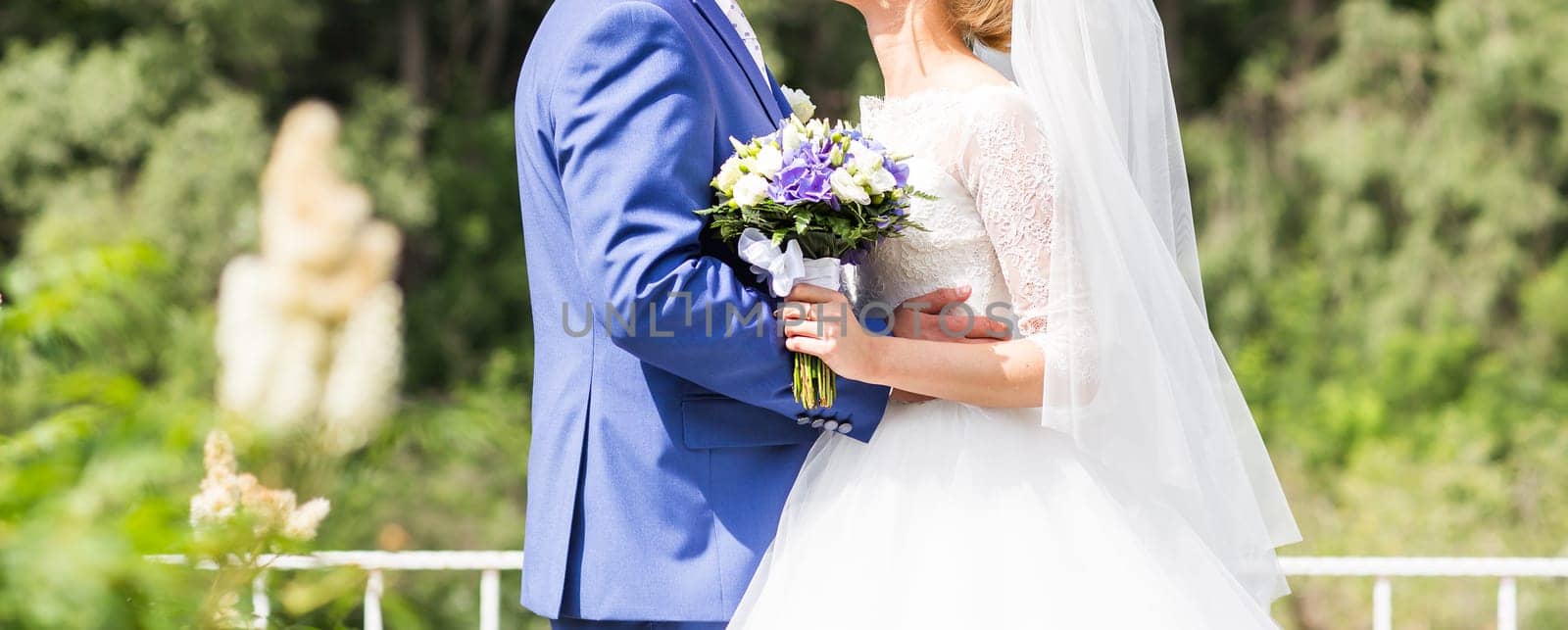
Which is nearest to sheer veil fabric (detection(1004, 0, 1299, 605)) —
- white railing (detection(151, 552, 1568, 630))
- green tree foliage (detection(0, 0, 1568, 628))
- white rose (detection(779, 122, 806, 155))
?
white rose (detection(779, 122, 806, 155))

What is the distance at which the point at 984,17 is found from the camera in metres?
2.06

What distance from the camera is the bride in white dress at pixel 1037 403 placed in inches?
69.2

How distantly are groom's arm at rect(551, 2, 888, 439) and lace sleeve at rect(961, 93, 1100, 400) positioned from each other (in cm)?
37

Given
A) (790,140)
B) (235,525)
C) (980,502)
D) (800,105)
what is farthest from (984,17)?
(235,525)

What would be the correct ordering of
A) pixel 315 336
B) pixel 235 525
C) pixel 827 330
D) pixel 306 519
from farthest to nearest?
pixel 315 336
pixel 827 330
pixel 306 519
pixel 235 525

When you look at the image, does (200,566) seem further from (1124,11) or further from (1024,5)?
(1124,11)

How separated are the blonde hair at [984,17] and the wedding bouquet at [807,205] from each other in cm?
41

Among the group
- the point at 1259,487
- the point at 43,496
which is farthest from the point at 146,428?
the point at 1259,487

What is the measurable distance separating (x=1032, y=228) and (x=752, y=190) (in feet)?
1.46

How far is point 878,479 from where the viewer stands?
1863 mm

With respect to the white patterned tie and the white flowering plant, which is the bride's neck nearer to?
the white patterned tie

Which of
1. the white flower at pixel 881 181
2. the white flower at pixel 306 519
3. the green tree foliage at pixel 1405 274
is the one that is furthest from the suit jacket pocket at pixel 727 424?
the green tree foliage at pixel 1405 274

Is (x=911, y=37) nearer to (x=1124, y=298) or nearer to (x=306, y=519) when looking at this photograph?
(x=1124, y=298)

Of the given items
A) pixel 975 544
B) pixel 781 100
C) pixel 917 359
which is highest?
pixel 781 100
